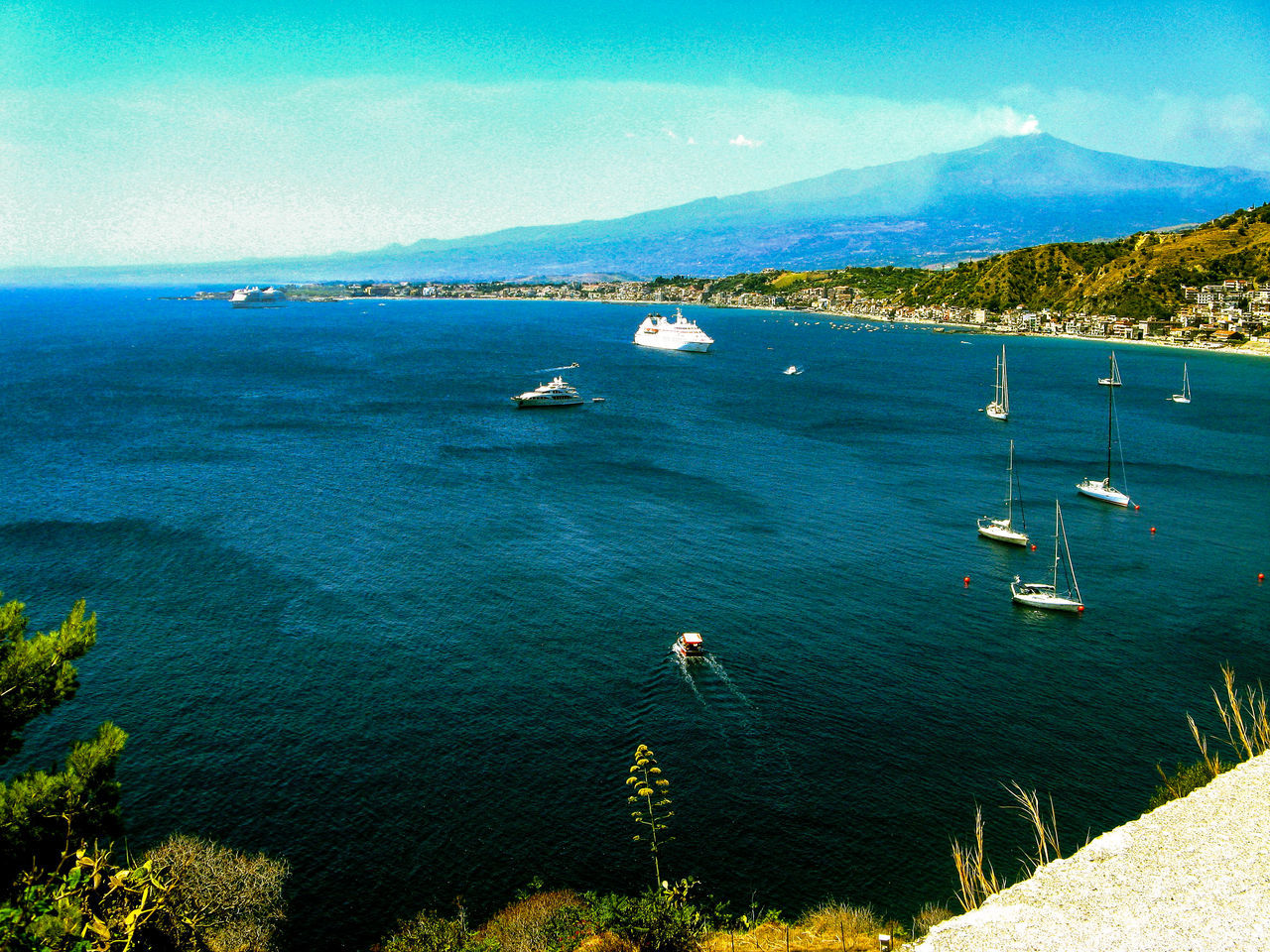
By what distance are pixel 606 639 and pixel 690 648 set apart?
3.62m

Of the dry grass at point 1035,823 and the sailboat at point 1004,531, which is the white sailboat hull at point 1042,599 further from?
the dry grass at point 1035,823

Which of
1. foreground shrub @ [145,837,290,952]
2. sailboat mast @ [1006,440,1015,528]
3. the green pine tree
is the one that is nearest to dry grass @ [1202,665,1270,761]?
sailboat mast @ [1006,440,1015,528]

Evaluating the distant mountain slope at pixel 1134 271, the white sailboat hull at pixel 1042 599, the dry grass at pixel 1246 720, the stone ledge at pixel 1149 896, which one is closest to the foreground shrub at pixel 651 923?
the stone ledge at pixel 1149 896

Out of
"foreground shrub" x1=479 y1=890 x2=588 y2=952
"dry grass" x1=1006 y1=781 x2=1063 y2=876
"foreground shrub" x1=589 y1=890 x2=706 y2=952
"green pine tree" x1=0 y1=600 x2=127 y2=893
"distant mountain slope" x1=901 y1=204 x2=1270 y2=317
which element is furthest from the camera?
"distant mountain slope" x1=901 y1=204 x2=1270 y2=317

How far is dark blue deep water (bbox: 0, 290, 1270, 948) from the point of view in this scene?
74.3 ft

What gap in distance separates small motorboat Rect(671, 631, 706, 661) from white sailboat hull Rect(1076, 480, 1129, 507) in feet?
113

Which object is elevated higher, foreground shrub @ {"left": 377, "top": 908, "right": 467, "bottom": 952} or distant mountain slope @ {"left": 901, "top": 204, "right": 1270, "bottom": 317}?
distant mountain slope @ {"left": 901, "top": 204, "right": 1270, "bottom": 317}

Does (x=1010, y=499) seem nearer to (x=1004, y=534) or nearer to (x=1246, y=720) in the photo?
(x=1004, y=534)

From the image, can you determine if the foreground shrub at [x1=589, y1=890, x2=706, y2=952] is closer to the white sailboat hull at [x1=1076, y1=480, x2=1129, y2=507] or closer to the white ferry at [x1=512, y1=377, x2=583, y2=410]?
the white sailboat hull at [x1=1076, y1=480, x2=1129, y2=507]

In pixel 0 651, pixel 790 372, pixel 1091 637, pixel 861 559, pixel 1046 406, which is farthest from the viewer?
pixel 790 372

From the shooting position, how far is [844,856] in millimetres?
21828

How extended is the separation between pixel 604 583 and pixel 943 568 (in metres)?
16.7

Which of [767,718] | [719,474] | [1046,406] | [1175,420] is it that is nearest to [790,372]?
[1046,406]

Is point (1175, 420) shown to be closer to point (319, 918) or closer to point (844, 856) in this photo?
point (844, 856)
